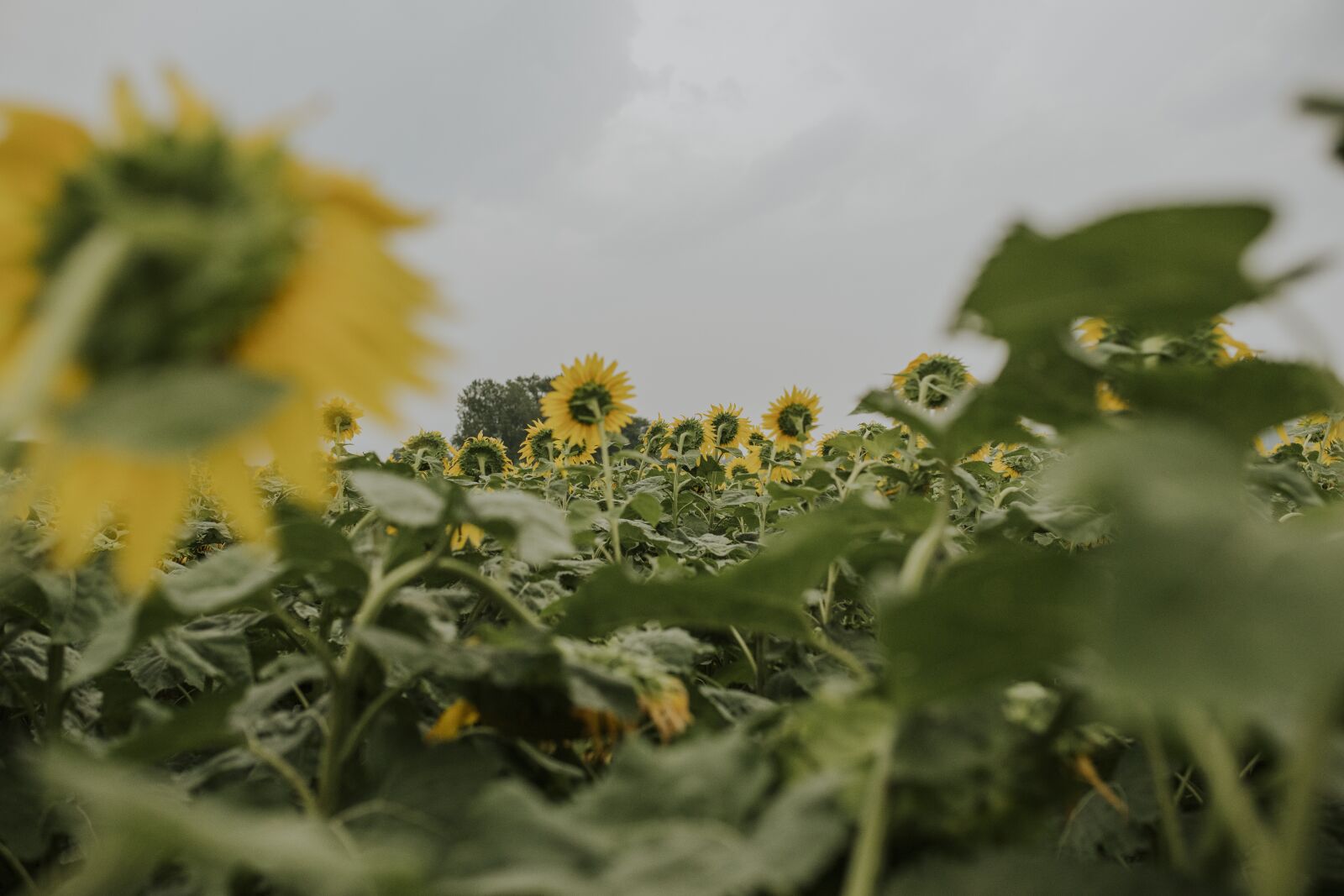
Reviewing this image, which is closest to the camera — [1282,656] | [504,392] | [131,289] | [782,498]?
[1282,656]

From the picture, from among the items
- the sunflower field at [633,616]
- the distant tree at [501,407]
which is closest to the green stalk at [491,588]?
the sunflower field at [633,616]

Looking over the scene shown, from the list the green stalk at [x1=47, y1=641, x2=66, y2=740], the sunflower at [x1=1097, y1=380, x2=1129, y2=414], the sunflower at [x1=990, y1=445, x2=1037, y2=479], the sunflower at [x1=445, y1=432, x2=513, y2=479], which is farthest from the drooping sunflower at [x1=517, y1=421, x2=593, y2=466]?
the sunflower at [x1=1097, y1=380, x2=1129, y2=414]

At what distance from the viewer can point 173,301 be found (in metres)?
0.40

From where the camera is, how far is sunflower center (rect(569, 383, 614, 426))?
233 cm

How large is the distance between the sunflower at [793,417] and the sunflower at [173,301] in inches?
111

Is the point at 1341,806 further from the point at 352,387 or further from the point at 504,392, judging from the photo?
the point at 504,392

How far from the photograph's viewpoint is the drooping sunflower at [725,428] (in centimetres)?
412

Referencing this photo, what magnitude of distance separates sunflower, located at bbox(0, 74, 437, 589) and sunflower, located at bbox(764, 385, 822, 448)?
2816 mm

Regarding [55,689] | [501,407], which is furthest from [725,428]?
[501,407]

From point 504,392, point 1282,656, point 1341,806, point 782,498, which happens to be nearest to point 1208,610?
point 1282,656

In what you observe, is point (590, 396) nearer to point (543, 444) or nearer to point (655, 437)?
point (543, 444)

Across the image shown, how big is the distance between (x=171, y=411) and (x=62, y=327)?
0.06 meters

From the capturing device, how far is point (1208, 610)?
1.04 feet

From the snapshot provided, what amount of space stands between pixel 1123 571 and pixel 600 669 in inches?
18.7
